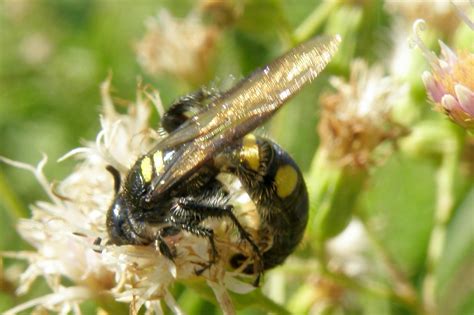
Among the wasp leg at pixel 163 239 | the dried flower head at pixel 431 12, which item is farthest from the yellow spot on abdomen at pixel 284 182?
the dried flower head at pixel 431 12

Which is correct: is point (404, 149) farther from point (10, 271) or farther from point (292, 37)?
point (10, 271)

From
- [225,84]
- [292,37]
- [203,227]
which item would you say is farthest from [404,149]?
[203,227]

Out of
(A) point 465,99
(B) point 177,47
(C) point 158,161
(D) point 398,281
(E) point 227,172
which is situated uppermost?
(B) point 177,47

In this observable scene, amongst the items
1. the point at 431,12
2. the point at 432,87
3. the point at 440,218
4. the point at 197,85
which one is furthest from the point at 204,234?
the point at 431,12

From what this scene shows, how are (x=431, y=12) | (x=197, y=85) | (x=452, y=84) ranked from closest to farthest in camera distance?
(x=452, y=84) → (x=431, y=12) → (x=197, y=85)

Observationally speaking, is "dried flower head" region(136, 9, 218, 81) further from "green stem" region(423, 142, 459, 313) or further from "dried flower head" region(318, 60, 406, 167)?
"green stem" region(423, 142, 459, 313)

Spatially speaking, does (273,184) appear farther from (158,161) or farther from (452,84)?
(452,84)

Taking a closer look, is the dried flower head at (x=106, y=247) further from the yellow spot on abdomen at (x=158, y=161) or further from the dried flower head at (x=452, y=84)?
the dried flower head at (x=452, y=84)
